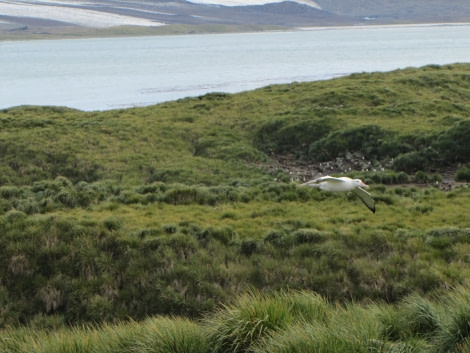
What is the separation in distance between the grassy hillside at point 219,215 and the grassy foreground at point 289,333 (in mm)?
173

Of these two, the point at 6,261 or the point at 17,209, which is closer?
the point at 6,261

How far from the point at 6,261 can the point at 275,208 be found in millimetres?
6521

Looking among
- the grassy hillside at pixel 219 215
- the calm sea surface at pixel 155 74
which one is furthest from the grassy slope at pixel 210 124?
the calm sea surface at pixel 155 74

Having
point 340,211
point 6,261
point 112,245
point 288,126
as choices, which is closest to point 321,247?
point 340,211

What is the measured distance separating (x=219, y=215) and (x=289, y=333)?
8.44 metres

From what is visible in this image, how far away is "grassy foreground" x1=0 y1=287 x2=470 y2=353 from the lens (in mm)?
7434

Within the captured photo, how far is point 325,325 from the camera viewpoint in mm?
8070

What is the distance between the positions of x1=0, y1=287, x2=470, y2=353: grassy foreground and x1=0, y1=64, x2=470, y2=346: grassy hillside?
173 millimetres

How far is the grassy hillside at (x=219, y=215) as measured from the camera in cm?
1247

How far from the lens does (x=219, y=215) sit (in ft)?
52.3

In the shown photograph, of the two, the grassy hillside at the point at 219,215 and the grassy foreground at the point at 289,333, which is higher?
the grassy foreground at the point at 289,333

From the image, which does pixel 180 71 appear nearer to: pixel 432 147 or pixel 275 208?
pixel 432 147

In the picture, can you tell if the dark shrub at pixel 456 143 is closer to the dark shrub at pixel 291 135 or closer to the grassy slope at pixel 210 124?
the grassy slope at pixel 210 124

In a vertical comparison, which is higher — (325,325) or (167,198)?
(325,325)
